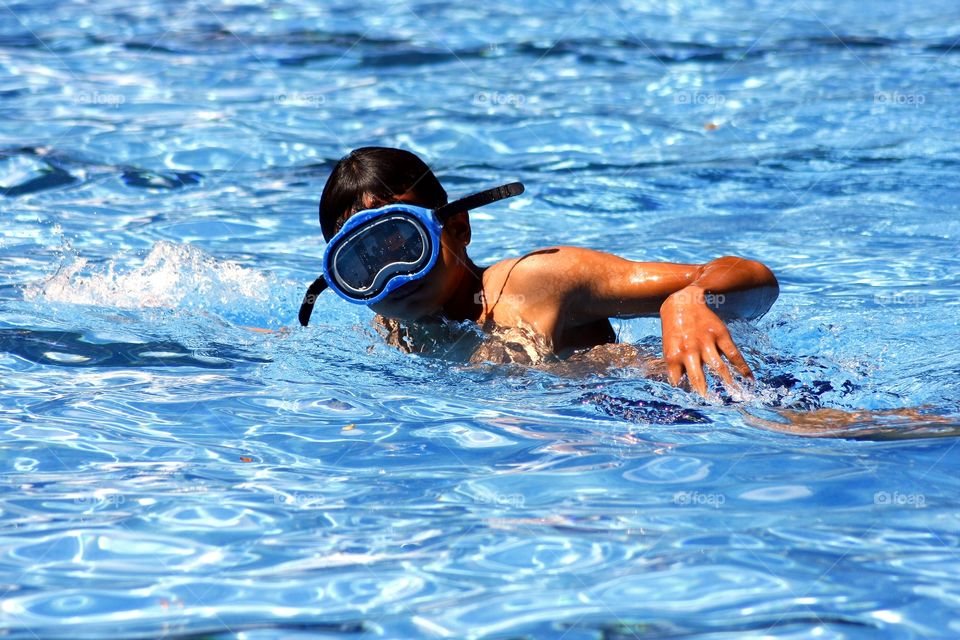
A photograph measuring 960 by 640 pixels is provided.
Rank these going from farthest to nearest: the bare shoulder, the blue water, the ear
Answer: the ear, the bare shoulder, the blue water

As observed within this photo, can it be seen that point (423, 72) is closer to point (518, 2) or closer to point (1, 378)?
point (518, 2)

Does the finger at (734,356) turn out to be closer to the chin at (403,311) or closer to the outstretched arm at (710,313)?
the outstretched arm at (710,313)

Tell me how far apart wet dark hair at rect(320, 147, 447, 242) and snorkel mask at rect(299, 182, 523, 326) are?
0.32 feet

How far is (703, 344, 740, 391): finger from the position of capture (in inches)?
126

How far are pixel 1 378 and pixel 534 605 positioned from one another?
248 centimetres

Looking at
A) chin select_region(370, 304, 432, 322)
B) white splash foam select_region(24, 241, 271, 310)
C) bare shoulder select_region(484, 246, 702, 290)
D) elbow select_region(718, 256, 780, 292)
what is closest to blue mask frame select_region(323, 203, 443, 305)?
chin select_region(370, 304, 432, 322)

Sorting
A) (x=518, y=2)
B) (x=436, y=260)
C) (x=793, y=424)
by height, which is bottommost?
(x=793, y=424)

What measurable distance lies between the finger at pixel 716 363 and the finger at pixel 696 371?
26 millimetres

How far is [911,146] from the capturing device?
779cm

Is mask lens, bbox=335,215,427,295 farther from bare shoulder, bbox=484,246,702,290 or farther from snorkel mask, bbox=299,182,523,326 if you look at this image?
bare shoulder, bbox=484,246,702,290

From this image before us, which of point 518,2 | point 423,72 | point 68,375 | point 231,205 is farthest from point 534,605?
point 518,2

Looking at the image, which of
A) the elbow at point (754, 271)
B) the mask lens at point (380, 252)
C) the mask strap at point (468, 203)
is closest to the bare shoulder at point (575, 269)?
the elbow at point (754, 271)

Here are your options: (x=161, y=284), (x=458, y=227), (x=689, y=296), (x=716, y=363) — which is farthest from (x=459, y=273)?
(x=161, y=284)

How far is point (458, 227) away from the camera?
404 cm
